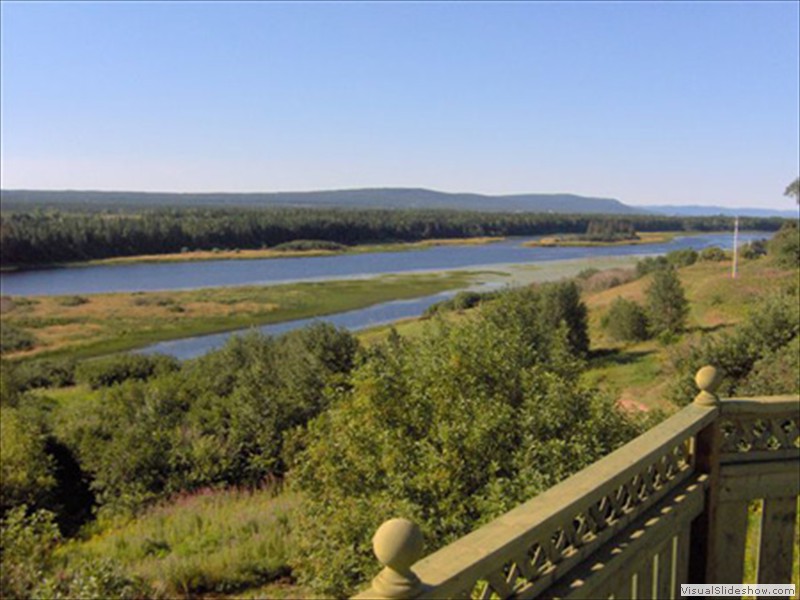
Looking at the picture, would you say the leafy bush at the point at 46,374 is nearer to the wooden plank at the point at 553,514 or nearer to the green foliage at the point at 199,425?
the green foliage at the point at 199,425

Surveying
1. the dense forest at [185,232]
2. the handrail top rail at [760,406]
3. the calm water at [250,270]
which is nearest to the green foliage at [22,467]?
the handrail top rail at [760,406]

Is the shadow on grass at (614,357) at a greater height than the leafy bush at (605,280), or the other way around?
the leafy bush at (605,280)

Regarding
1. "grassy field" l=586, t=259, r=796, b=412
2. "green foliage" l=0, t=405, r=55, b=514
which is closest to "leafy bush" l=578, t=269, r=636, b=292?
"grassy field" l=586, t=259, r=796, b=412

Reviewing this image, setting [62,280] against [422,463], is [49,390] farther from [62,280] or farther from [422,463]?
[62,280]

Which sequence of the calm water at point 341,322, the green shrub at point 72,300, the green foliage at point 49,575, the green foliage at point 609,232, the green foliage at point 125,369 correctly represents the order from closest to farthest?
the green foliage at point 49,575, the green foliage at point 125,369, the calm water at point 341,322, the green shrub at point 72,300, the green foliage at point 609,232

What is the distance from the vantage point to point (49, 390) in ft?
99.9

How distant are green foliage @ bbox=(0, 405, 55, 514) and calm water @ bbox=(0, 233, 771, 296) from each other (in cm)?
5503

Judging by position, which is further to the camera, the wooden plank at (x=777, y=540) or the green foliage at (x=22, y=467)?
the green foliage at (x=22, y=467)

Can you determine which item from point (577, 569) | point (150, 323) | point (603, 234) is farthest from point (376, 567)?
point (603, 234)

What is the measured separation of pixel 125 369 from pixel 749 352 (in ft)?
83.9

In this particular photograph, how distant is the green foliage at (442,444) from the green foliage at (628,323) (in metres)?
24.3

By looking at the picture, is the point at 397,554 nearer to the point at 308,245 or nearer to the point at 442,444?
the point at 442,444

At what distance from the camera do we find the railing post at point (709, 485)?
4.88 m

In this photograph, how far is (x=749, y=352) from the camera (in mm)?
18469
